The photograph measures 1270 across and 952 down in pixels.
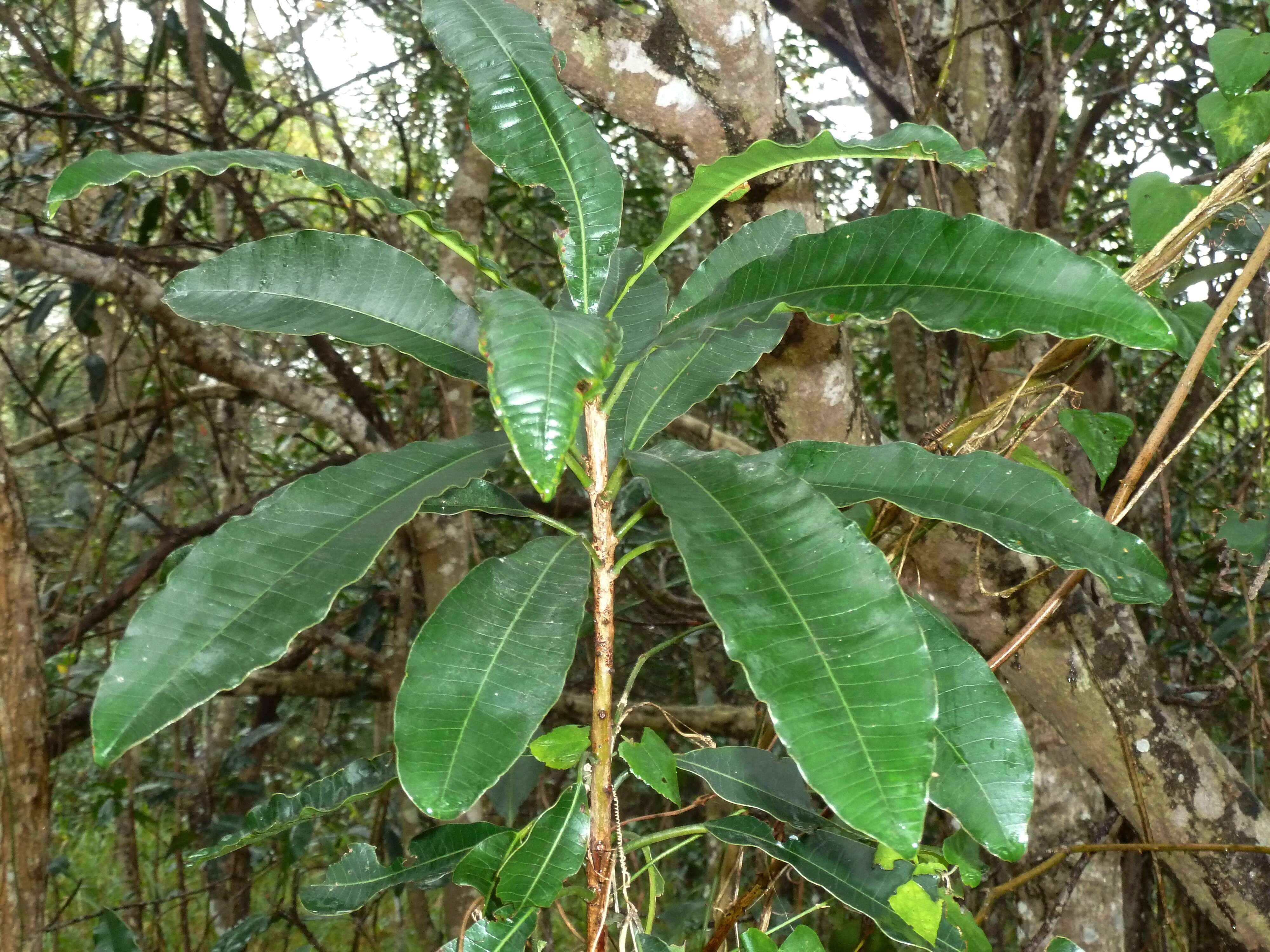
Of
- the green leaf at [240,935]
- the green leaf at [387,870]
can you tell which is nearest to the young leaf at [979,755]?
the green leaf at [387,870]

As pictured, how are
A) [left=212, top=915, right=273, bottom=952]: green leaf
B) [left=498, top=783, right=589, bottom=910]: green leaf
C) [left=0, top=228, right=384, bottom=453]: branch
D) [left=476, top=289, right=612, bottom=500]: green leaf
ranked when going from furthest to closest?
[left=0, top=228, right=384, bottom=453]: branch → [left=212, top=915, right=273, bottom=952]: green leaf → [left=498, top=783, right=589, bottom=910]: green leaf → [left=476, top=289, right=612, bottom=500]: green leaf

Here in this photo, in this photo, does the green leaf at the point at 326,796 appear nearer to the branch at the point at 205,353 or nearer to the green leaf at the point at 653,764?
the green leaf at the point at 653,764

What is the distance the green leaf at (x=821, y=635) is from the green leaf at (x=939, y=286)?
16 centimetres

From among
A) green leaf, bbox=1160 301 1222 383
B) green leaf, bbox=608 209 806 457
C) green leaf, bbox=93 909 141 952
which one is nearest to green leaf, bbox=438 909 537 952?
green leaf, bbox=608 209 806 457

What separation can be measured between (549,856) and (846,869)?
0.31 meters

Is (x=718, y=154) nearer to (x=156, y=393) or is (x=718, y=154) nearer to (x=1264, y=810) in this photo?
(x=1264, y=810)

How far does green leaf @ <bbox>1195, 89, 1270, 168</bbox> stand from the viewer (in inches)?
45.9

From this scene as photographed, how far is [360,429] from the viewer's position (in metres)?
2.40

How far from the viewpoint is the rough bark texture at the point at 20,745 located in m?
1.50

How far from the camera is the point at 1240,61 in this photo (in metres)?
1.20

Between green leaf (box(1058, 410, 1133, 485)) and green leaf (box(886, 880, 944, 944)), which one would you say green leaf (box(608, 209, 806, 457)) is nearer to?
green leaf (box(1058, 410, 1133, 485))

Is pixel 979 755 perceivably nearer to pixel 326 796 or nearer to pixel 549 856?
pixel 549 856

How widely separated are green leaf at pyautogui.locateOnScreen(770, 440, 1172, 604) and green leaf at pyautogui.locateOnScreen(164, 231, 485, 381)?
38 cm

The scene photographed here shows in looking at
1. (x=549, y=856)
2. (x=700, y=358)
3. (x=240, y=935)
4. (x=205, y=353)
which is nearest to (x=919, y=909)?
(x=549, y=856)
